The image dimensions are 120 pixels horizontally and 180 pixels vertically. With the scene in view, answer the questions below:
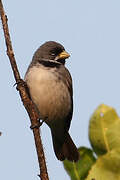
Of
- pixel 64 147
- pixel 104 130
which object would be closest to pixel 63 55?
pixel 64 147

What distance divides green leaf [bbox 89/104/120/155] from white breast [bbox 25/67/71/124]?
273 centimetres

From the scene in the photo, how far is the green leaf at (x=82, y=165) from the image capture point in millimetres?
2290

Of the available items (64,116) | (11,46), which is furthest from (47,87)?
(11,46)

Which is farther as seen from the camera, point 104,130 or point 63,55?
point 63,55

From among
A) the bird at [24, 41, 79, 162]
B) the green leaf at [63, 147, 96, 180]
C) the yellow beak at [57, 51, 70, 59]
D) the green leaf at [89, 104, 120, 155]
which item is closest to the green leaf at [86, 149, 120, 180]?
the green leaf at [89, 104, 120, 155]

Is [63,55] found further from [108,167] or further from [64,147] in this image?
[108,167]

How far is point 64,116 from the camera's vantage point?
564 cm

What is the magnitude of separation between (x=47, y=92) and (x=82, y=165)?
2766 millimetres

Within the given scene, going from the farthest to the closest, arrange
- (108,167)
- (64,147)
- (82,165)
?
1. (64,147)
2. (82,165)
3. (108,167)

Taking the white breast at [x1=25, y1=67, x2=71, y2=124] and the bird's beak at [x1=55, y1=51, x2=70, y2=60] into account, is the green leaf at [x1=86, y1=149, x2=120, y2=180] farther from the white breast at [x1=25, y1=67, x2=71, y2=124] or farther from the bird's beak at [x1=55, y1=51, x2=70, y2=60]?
the bird's beak at [x1=55, y1=51, x2=70, y2=60]

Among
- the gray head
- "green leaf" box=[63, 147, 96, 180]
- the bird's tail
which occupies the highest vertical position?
the gray head

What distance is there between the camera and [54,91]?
5094 millimetres

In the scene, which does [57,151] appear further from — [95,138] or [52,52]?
[95,138]

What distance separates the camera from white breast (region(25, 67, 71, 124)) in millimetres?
4918
